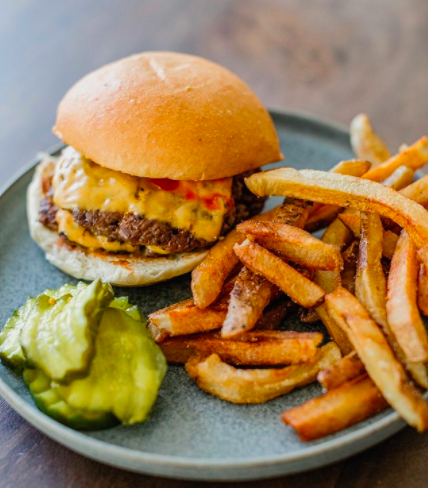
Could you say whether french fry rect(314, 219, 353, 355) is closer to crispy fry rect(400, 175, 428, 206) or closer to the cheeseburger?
crispy fry rect(400, 175, 428, 206)

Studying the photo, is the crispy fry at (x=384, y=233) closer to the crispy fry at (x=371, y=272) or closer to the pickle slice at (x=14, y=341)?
the crispy fry at (x=371, y=272)

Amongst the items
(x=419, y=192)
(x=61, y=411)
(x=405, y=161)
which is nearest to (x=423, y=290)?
(x=419, y=192)

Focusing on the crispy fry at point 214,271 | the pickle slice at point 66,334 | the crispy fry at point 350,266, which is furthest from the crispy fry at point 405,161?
the pickle slice at point 66,334

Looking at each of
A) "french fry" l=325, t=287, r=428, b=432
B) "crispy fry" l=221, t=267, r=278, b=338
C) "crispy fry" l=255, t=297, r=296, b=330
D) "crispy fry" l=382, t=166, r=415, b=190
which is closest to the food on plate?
"crispy fry" l=221, t=267, r=278, b=338

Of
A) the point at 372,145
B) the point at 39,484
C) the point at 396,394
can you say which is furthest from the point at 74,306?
the point at 372,145

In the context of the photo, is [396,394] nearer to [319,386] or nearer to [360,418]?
[360,418]
